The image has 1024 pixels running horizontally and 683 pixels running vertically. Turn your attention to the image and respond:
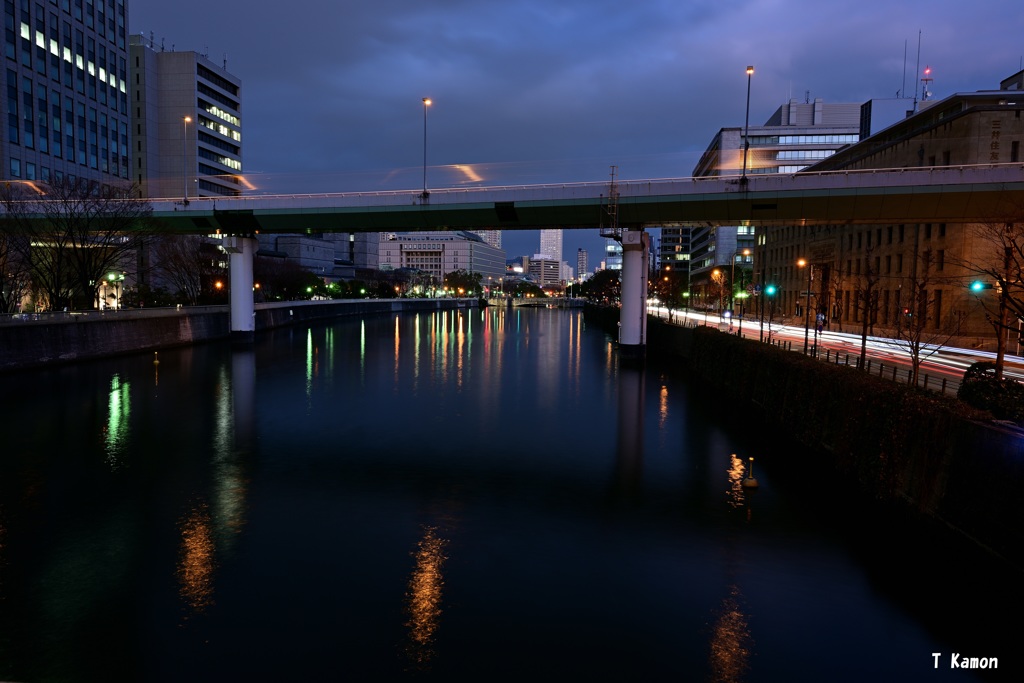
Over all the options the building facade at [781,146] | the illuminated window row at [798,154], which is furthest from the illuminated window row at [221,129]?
the illuminated window row at [798,154]

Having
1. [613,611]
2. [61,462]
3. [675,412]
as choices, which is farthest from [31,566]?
[675,412]

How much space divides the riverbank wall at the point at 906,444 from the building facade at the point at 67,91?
2936 inches

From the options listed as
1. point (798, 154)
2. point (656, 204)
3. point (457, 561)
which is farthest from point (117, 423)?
point (798, 154)

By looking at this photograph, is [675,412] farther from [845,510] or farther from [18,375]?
[18,375]

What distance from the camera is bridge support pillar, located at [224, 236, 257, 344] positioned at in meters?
58.0

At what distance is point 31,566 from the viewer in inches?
477

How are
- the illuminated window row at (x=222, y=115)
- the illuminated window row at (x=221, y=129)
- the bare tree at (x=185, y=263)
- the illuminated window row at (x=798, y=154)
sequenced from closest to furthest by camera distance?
the bare tree at (x=185, y=263) → the illuminated window row at (x=221, y=129) → the illuminated window row at (x=222, y=115) → the illuminated window row at (x=798, y=154)

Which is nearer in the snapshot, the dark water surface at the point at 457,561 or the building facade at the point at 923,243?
the dark water surface at the point at 457,561

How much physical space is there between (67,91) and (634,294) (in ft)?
265

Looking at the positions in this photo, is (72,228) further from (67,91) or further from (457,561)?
(67,91)

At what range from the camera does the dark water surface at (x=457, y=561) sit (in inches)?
377

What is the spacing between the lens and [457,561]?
12758 millimetres

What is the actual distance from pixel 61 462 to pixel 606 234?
3528 centimetres

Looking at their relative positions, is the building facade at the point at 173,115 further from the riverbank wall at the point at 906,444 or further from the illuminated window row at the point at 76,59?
the riverbank wall at the point at 906,444
